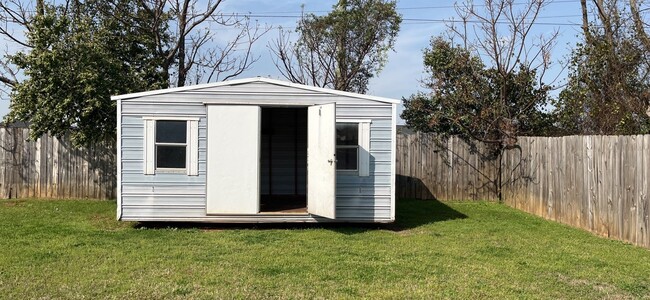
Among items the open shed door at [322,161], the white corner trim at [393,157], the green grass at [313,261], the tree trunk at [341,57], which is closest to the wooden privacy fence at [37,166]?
the green grass at [313,261]

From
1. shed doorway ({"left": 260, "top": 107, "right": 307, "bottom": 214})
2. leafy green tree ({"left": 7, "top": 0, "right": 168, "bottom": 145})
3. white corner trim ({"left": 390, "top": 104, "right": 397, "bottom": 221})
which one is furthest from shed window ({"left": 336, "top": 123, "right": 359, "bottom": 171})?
leafy green tree ({"left": 7, "top": 0, "right": 168, "bottom": 145})

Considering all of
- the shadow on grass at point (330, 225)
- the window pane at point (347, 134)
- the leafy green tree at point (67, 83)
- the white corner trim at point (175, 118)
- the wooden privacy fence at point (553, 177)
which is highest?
the leafy green tree at point (67, 83)

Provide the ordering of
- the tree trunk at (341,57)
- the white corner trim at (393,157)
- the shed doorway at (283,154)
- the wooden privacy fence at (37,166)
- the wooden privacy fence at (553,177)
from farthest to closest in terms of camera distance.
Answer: the tree trunk at (341,57), the wooden privacy fence at (37,166), the shed doorway at (283,154), the white corner trim at (393,157), the wooden privacy fence at (553,177)

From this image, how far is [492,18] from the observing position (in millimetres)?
14562

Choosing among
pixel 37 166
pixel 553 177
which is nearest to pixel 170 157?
pixel 37 166

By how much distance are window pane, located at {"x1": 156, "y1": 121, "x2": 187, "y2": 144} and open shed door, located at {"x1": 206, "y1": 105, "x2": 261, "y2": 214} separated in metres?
0.54

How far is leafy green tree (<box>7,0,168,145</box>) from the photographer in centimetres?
1163

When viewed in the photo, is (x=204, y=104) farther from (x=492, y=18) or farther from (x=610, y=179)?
(x=492, y=18)

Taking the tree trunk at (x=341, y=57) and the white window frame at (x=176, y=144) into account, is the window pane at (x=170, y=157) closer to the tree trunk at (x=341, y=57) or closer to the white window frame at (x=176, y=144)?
the white window frame at (x=176, y=144)

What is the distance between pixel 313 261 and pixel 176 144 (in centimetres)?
395

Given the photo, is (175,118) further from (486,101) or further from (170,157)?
(486,101)

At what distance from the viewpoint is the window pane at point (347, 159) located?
9.99 meters

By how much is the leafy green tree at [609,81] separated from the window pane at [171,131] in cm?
870

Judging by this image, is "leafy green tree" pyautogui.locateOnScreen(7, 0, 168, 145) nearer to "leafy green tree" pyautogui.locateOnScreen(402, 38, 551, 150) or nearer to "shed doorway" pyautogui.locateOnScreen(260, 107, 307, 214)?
"shed doorway" pyautogui.locateOnScreen(260, 107, 307, 214)
